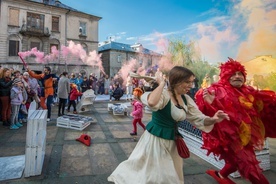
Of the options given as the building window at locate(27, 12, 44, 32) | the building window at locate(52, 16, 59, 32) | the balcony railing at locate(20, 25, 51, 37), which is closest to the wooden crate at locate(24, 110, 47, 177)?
the balcony railing at locate(20, 25, 51, 37)

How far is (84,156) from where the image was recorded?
4.08 m

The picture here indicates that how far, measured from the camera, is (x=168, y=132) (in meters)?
2.14

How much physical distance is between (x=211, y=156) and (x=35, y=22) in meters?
27.5

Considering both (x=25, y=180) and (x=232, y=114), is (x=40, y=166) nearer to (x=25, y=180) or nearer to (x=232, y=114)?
(x=25, y=180)

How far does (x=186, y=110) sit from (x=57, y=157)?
298 cm

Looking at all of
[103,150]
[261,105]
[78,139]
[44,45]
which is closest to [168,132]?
[261,105]

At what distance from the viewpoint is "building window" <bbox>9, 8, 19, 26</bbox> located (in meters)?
23.2

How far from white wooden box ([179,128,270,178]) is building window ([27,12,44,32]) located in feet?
84.3

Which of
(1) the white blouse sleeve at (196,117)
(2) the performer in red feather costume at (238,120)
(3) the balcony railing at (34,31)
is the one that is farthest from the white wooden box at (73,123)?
(3) the balcony railing at (34,31)

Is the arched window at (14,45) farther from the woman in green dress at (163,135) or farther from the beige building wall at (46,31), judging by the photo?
the woman in green dress at (163,135)

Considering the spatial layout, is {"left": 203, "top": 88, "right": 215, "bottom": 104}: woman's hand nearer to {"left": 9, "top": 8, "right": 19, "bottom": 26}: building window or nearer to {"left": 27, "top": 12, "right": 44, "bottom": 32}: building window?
{"left": 27, "top": 12, "right": 44, "bottom": 32}: building window

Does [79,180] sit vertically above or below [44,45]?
below

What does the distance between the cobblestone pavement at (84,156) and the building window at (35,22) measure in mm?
22232

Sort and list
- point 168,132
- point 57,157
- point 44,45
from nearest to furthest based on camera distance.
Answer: point 168,132 → point 57,157 → point 44,45
